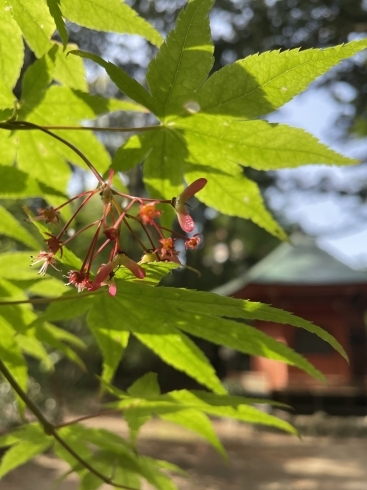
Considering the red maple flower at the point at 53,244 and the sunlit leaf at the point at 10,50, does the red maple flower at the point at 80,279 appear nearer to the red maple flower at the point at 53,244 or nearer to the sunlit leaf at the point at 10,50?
the red maple flower at the point at 53,244

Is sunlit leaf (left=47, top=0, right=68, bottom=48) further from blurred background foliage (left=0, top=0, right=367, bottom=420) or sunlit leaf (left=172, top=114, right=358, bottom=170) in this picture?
blurred background foliage (left=0, top=0, right=367, bottom=420)

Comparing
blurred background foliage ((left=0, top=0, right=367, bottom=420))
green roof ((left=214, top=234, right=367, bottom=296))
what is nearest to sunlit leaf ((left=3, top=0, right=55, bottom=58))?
blurred background foliage ((left=0, top=0, right=367, bottom=420))

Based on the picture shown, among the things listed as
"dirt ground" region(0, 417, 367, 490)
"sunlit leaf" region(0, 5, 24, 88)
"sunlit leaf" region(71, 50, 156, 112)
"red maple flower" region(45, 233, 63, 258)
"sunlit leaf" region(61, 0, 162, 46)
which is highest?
"dirt ground" region(0, 417, 367, 490)

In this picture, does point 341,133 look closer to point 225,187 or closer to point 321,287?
point 321,287

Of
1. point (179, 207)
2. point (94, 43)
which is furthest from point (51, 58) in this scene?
point (94, 43)

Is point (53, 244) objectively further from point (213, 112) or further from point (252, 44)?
point (252, 44)
